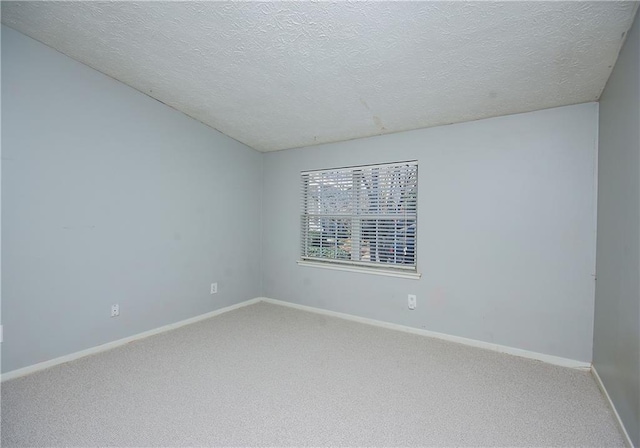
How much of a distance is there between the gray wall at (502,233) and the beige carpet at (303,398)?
0.34 m

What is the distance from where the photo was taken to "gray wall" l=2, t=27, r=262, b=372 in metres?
2.15

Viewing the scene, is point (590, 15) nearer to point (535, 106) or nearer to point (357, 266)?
point (535, 106)

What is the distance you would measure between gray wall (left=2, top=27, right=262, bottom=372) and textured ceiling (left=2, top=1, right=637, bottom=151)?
30 centimetres

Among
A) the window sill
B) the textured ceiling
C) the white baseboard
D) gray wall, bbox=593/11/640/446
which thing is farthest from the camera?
the window sill

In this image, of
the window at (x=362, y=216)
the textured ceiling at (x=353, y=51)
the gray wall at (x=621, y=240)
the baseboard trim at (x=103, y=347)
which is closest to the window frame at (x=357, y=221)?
the window at (x=362, y=216)

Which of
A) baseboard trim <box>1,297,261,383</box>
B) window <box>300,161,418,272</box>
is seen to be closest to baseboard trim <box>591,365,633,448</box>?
window <box>300,161,418,272</box>

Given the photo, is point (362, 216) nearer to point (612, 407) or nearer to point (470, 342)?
point (470, 342)

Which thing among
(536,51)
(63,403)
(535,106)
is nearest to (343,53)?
(536,51)

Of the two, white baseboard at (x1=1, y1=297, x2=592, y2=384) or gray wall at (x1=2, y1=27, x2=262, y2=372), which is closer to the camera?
gray wall at (x1=2, y1=27, x2=262, y2=372)

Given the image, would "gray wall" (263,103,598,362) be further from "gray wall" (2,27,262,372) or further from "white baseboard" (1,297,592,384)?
"gray wall" (2,27,262,372)

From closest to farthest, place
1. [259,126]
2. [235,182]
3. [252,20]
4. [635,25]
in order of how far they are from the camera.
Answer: [635,25] < [252,20] < [259,126] < [235,182]

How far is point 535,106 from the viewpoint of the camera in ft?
8.18

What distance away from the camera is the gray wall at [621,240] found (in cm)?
151

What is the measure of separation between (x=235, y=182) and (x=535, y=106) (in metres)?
3.23
